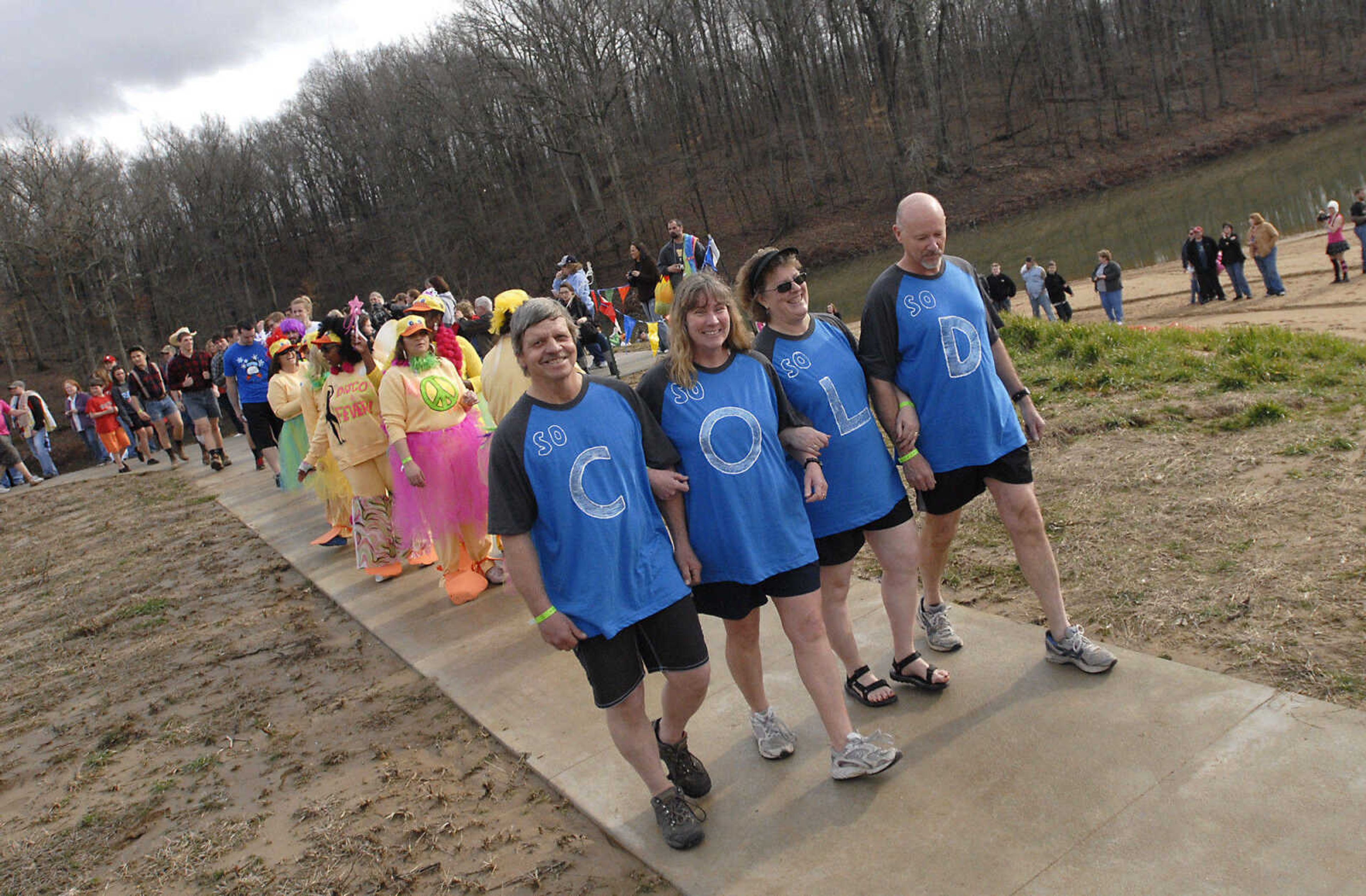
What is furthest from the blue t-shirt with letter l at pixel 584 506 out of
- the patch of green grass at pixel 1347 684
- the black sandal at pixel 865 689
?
the patch of green grass at pixel 1347 684

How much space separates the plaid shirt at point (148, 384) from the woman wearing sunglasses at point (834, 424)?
1473 cm

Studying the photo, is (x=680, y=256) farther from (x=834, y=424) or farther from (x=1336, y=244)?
(x=1336, y=244)

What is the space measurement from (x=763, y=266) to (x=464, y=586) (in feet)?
12.3

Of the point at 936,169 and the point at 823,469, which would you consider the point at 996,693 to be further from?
the point at 936,169

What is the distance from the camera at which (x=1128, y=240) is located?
2906 cm

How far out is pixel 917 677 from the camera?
4.00 meters

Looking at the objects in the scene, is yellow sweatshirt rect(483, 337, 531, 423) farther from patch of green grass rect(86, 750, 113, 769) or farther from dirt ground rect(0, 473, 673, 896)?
patch of green grass rect(86, 750, 113, 769)

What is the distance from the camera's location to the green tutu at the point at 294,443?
9.13 metres

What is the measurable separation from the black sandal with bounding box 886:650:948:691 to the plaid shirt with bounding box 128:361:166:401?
49.2ft

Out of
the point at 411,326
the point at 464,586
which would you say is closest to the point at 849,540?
the point at 411,326

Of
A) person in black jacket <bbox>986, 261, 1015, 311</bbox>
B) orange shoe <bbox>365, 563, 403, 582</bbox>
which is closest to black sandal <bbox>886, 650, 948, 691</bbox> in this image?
orange shoe <bbox>365, 563, 403, 582</bbox>

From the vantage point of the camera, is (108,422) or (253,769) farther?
(108,422)

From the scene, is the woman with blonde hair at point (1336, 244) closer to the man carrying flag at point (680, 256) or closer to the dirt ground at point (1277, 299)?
the dirt ground at point (1277, 299)

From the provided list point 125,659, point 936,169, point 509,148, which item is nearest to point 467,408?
point 125,659
